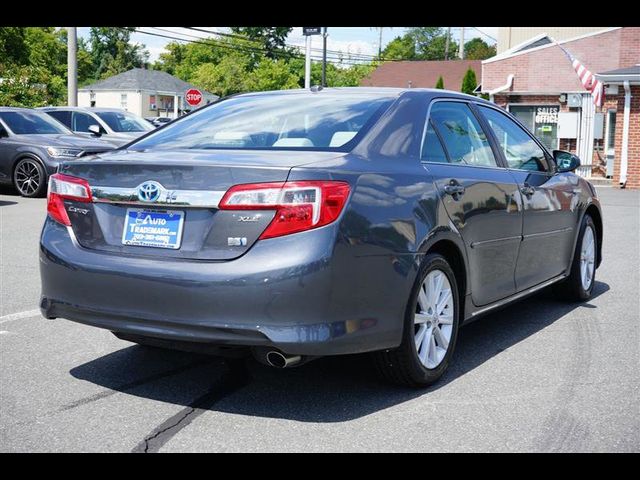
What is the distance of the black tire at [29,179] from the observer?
50.0ft

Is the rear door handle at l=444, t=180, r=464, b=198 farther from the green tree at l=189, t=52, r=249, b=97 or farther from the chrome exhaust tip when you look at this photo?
the green tree at l=189, t=52, r=249, b=97

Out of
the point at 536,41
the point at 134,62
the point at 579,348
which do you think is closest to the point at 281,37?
the point at 134,62

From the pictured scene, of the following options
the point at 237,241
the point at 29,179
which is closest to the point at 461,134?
the point at 237,241

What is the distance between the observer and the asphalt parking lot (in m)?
3.73

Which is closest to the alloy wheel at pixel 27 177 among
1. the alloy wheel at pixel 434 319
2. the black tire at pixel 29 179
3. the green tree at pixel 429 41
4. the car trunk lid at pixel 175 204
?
the black tire at pixel 29 179

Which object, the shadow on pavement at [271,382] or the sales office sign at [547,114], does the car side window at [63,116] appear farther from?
the sales office sign at [547,114]

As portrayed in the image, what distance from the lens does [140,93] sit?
77438mm

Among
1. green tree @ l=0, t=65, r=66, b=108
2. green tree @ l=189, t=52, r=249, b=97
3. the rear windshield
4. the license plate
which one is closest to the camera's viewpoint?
the license plate

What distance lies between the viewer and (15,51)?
3086cm

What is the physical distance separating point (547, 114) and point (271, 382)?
27.2 meters

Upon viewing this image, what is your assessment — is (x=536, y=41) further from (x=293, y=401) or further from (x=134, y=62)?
(x=134, y=62)

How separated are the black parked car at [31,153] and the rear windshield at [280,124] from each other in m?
10.4

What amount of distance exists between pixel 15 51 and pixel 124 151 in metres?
28.8

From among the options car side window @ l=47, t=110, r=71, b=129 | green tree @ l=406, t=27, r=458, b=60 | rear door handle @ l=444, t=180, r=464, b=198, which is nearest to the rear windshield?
rear door handle @ l=444, t=180, r=464, b=198
